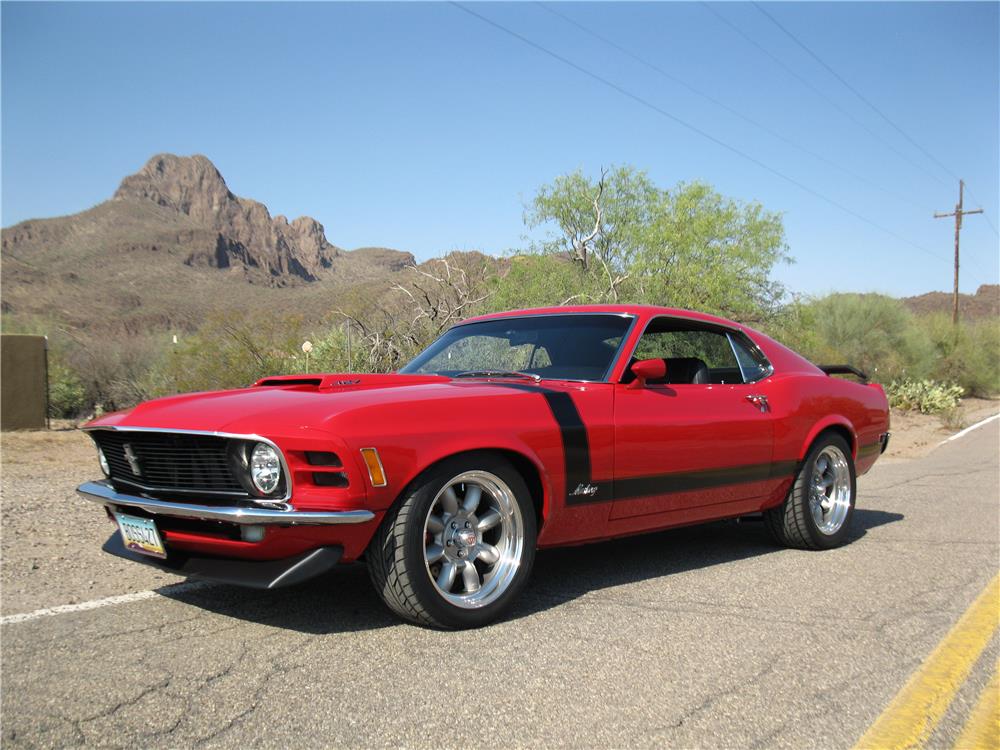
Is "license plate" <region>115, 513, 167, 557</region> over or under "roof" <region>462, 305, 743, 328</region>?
under

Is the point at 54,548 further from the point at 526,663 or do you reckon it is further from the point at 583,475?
the point at 526,663

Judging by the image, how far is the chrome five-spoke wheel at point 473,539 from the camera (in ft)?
12.5

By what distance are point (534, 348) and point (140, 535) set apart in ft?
7.76

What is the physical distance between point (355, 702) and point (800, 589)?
2.72 metres

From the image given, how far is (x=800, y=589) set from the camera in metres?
4.65

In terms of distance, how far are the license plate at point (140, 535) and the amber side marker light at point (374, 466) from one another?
3.23ft

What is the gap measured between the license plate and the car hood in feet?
1.37

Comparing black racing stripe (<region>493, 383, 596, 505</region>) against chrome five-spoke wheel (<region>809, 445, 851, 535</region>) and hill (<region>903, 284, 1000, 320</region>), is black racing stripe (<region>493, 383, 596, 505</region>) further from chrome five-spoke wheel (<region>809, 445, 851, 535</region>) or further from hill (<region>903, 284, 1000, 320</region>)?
hill (<region>903, 284, 1000, 320</region>)

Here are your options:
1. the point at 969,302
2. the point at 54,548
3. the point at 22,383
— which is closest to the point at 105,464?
the point at 54,548

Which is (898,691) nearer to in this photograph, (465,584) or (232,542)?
(465,584)

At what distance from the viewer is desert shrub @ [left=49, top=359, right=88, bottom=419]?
20578 mm

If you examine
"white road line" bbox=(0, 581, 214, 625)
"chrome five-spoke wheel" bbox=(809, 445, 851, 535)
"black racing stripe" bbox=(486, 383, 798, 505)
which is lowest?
"white road line" bbox=(0, 581, 214, 625)

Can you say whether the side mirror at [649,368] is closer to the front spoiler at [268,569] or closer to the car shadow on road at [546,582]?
the car shadow on road at [546,582]

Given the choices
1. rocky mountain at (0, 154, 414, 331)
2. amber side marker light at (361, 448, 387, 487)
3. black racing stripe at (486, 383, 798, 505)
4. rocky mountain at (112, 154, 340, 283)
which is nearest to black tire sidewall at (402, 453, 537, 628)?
amber side marker light at (361, 448, 387, 487)
